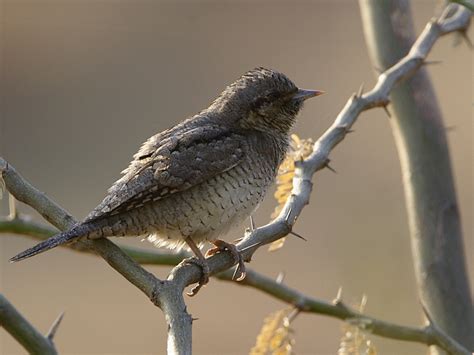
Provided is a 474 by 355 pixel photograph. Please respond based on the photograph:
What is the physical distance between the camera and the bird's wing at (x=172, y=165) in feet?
10.7

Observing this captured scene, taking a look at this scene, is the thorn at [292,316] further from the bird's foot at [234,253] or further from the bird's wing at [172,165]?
the bird's wing at [172,165]

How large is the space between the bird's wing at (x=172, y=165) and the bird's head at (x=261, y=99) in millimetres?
172

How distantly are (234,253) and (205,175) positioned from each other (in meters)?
0.35

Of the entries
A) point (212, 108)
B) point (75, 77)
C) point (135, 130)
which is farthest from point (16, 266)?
point (212, 108)

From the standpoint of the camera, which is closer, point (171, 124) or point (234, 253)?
point (234, 253)

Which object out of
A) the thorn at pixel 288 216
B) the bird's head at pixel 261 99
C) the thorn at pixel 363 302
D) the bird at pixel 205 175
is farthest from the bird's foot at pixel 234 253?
the bird's head at pixel 261 99

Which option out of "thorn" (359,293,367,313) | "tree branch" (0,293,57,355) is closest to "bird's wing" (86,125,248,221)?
"tree branch" (0,293,57,355)

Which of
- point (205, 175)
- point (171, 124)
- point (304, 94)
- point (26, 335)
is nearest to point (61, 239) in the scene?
point (26, 335)

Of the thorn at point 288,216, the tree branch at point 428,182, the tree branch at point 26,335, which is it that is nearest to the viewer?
the thorn at point 288,216

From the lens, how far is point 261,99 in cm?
396

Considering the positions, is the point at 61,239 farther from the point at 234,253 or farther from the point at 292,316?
the point at 292,316

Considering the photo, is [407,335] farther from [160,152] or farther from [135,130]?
[135,130]

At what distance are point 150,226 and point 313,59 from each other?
36.5 ft

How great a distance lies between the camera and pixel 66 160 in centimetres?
1226
